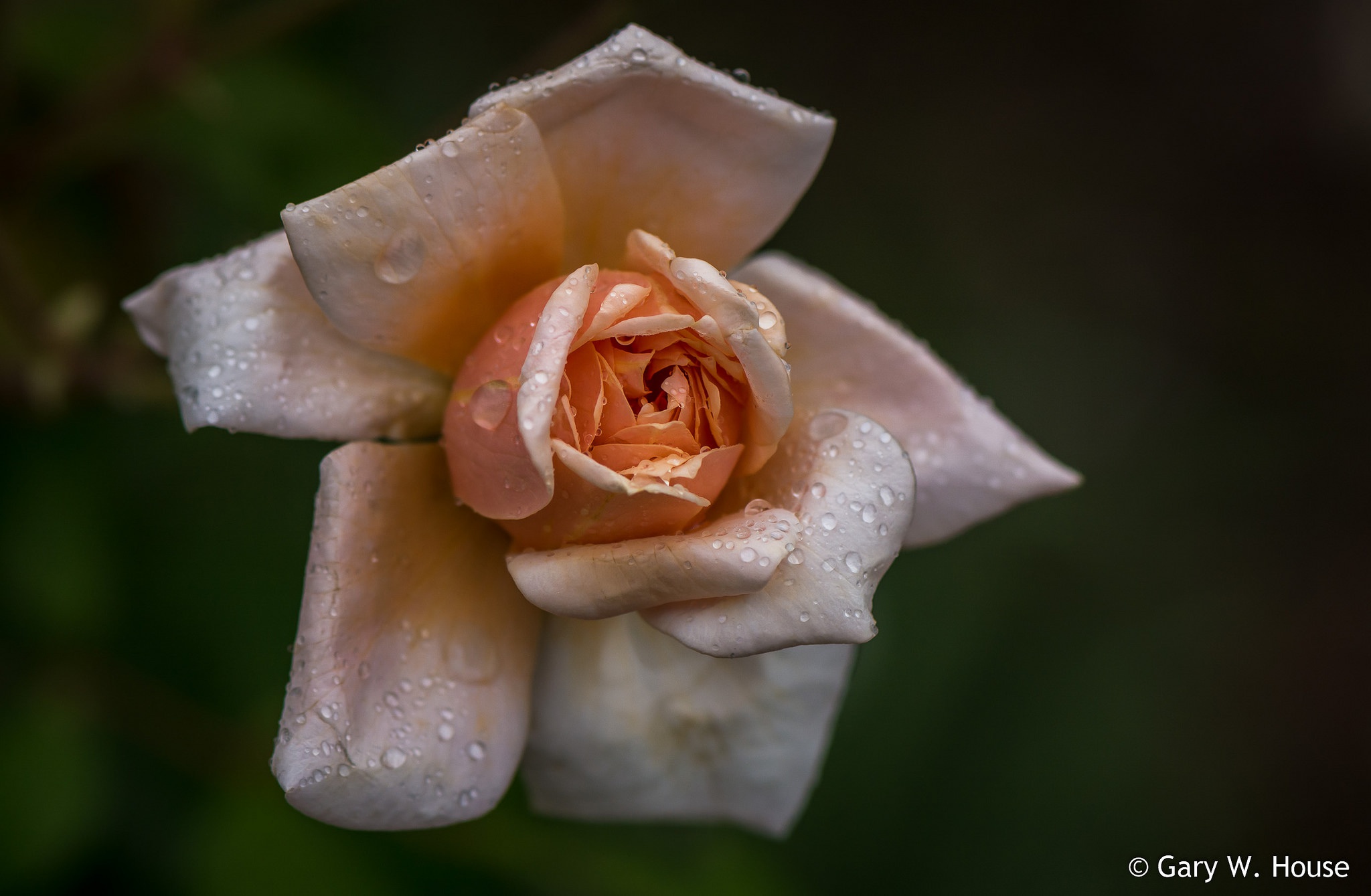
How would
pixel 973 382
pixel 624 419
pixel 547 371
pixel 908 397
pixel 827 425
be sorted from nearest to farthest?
pixel 547 371 < pixel 624 419 < pixel 827 425 < pixel 908 397 < pixel 973 382

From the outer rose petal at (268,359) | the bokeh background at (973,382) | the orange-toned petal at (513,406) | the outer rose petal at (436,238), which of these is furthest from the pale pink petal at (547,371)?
the bokeh background at (973,382)

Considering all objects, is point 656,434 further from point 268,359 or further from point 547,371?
point 268,359

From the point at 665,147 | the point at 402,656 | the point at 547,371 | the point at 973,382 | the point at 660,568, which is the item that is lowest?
the point at 973,382

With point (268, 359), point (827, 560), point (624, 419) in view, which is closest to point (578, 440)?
point (624, 419)

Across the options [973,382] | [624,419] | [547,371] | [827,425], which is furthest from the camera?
[973,382]

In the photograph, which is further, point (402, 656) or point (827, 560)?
point (402, 656)

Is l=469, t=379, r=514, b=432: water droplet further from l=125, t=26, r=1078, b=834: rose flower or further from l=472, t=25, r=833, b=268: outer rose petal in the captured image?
l=472, t=25, r=833, b=268: outer rose petal
